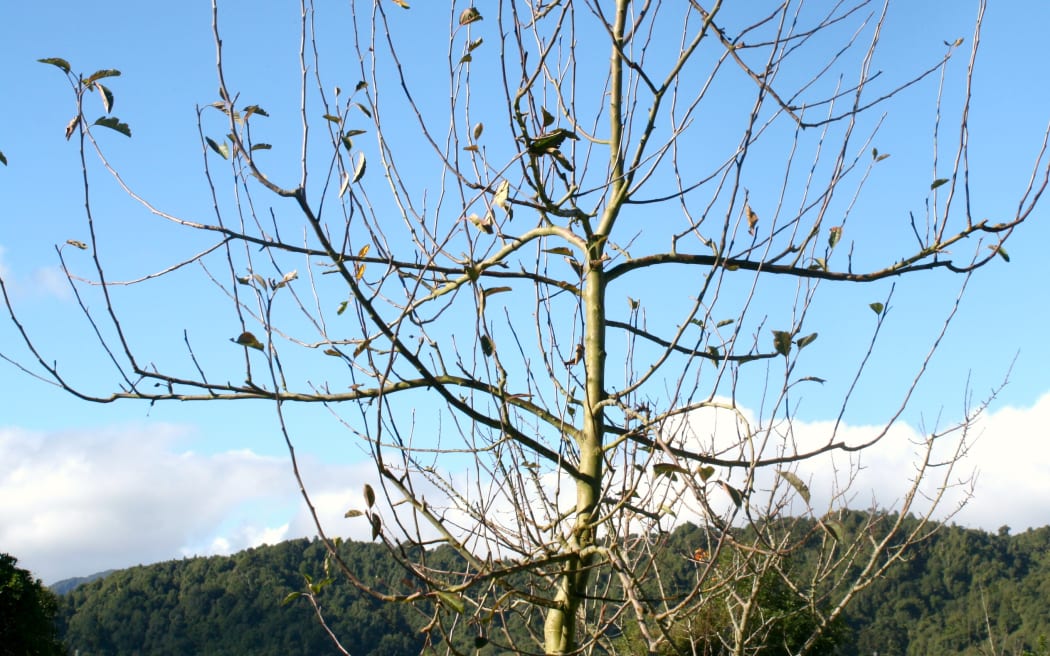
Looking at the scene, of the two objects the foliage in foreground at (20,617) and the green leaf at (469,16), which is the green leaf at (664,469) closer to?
the green leaf at (469,16)

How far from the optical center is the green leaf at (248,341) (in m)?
2.05

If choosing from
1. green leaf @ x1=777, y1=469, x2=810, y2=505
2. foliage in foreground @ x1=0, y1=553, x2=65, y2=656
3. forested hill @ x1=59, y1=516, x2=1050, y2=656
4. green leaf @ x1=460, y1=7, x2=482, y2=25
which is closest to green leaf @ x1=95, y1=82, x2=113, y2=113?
green leaf @ x1=460, y1=7, x2=482, y2=25

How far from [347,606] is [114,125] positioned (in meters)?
37.9

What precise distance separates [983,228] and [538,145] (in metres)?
1.16

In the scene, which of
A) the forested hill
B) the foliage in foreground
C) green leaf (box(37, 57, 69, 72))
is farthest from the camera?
the forested hill

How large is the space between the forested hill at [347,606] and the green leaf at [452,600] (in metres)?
20.7

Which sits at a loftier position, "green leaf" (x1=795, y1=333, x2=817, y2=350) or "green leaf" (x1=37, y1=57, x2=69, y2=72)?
"green leaf" (x1=37, y1=57, x2=69, y2=72)

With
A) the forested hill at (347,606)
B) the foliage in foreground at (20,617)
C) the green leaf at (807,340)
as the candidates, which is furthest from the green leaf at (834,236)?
the forested hill at (347,606)

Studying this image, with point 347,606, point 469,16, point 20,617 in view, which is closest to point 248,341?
point 469,16

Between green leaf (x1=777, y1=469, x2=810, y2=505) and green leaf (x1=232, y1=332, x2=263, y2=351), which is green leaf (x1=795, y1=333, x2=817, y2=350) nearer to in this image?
green leaf (x1=777, y1=469, x2=810, y2=505)

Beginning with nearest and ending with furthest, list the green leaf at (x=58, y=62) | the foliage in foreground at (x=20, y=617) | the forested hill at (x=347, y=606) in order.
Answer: the green leaf at (x=58, y=62) < the foliage in foreground at (x=20, y=617) < the forested hill at (x=347, y=606)

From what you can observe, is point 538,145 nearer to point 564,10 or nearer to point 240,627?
point 564,10

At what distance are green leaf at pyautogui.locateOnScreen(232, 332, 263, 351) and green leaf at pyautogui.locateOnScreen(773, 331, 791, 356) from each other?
1206mm

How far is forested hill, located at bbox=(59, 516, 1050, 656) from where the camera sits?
84.4 feet
